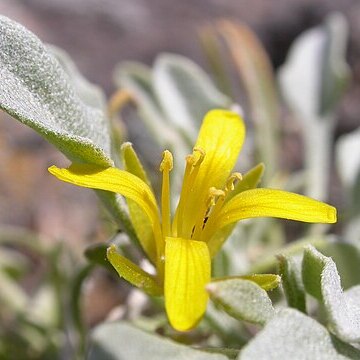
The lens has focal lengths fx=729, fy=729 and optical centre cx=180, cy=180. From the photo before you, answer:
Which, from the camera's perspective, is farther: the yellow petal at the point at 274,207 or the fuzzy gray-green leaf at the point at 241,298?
the yellow petal at the point at 274,207

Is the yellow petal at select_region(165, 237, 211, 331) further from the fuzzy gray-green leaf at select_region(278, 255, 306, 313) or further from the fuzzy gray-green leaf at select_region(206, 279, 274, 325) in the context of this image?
the fuzzy gray-green leaf at select_region(278, 255, 306, 313)

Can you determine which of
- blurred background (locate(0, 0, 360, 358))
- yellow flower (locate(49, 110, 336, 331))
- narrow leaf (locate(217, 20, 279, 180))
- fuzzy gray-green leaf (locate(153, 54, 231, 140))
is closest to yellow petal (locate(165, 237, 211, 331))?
yellow flower (locate(49, 110, 336, 331))

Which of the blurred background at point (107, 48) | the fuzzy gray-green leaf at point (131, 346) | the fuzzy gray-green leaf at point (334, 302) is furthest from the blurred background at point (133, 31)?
the fuzzy gray-green leaf at point (334, 302)

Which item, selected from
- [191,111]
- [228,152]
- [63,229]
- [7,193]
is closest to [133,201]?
[228,152]

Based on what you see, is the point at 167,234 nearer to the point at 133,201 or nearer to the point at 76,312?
the point at 133,201

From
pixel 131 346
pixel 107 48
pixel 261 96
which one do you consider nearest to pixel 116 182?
pixel 131 346

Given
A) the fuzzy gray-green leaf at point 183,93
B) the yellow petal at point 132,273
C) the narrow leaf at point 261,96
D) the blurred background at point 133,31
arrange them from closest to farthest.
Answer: the yellow petal at point 132,273
the fuzzy gray-green leaf at point 183,93
the narrow leaf at point 261,96
the blurred background at point 133,31

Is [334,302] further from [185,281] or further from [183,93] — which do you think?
[183,93]

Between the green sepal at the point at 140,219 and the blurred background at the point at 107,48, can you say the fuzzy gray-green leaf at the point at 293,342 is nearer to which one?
the green sepal at the point at 140,219
